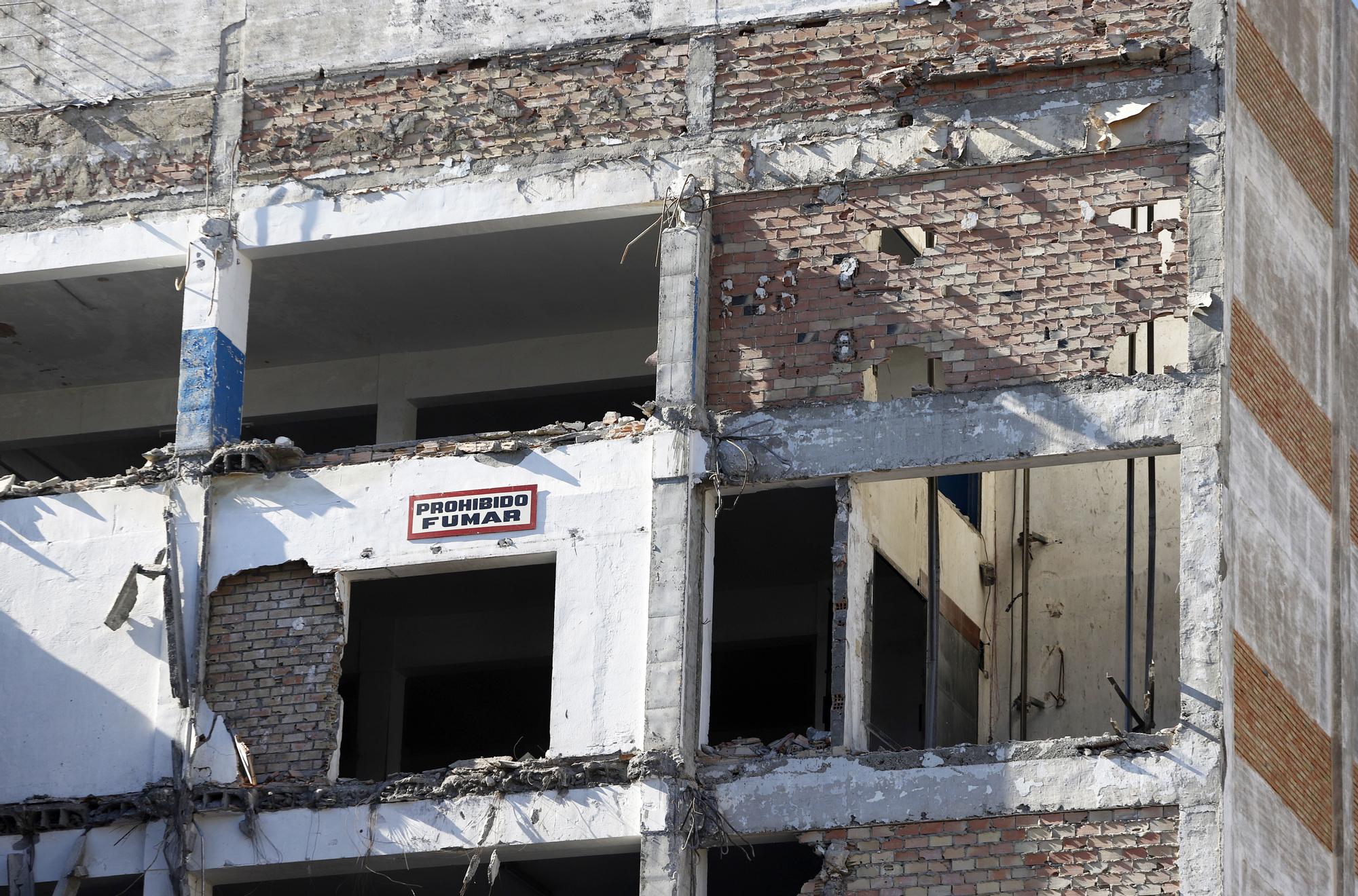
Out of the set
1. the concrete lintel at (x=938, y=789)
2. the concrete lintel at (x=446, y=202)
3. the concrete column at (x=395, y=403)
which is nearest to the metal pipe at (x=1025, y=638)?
the concrete lintel at (x=938, y=789)

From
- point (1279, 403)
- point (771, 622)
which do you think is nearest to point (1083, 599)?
point (1279, 403)

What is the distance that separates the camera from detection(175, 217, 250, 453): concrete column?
16859 mm

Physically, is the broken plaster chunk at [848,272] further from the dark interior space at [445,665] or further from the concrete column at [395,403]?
the dark interior space at [445,665]

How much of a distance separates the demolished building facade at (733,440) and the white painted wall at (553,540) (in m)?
0.03

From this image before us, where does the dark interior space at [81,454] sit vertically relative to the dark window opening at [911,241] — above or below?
below

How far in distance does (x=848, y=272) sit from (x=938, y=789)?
3.67 metres

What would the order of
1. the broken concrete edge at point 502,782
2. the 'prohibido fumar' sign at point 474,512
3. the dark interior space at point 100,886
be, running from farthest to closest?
the dark interior space at point 100,886
the 'prohibido fumar' sign at point 474,512
the broken concrete edge at point 502,782

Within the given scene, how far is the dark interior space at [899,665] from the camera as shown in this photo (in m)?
18.5

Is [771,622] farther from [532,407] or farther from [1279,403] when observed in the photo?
[1279,403]

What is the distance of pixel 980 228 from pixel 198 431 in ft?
19.3

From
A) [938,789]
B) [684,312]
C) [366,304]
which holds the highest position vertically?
[366,304]

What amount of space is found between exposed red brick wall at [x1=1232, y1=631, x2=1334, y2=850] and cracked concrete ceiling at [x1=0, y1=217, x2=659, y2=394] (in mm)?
5486

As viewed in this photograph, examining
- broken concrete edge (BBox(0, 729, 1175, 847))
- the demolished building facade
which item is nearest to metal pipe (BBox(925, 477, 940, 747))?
the demolished building facade

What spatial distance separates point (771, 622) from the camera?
70.0 ft
